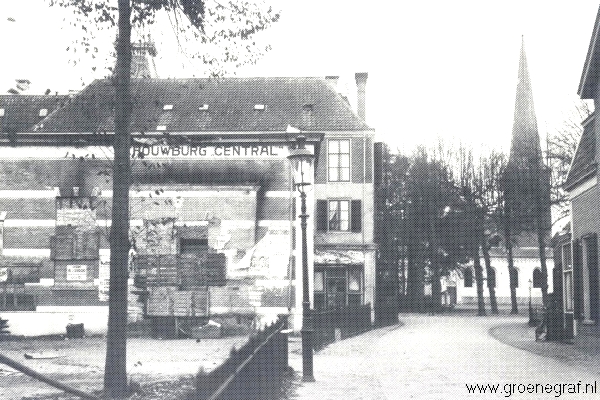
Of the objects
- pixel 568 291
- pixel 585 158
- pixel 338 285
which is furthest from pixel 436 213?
pixel 585 158

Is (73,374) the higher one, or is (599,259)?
(599,259)

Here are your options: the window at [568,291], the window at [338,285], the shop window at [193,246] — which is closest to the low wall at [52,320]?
the shop window at [193,246]

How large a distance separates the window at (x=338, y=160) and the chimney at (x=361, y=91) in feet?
11.1

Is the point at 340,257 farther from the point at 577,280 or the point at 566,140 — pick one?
the point at 577,280

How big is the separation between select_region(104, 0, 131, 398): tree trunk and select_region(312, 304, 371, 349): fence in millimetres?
9737

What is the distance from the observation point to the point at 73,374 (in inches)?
525

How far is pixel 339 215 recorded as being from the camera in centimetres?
4153

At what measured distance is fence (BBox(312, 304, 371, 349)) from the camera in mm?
21575

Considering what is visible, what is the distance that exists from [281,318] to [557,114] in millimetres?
28701

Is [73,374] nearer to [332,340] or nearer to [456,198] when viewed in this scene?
[332,340]

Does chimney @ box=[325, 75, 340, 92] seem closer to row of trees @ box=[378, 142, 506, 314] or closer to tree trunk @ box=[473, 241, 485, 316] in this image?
row of trees @ box=[378, 142, 506, 314]

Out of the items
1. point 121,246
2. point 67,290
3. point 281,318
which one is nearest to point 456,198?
point 67,290

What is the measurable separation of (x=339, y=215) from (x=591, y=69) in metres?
25.2

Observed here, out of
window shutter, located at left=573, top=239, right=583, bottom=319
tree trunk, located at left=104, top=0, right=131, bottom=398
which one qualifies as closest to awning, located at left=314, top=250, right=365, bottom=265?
window shutter, located at left=573, top=239, right=583, bottom=319
